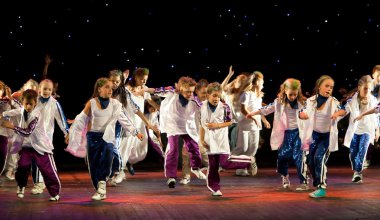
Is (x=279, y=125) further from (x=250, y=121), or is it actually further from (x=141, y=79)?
(x=250, y=121)

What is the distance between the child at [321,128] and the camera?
10.6 m

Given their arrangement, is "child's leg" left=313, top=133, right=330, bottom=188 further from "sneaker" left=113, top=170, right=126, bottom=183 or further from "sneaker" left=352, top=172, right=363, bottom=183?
"sneaker" left=113, top=170, right=126, bottom=183

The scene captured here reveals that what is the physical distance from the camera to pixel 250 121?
47.5 feet

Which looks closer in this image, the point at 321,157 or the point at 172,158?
the point at 321,157

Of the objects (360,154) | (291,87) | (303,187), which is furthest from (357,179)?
(291,87)

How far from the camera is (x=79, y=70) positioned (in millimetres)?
17812

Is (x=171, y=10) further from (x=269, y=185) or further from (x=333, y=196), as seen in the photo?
(x=333, y=196)

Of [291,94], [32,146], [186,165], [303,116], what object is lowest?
[186,165]

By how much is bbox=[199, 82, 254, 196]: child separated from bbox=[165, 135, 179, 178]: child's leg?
139 cm

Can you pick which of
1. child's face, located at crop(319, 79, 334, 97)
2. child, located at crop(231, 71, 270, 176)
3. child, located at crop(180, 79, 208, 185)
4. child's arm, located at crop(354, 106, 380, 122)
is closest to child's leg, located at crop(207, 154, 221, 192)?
child's face, located at crop(319, 79, 334, 97)

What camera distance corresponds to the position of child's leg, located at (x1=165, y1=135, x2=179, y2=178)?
1197 cm

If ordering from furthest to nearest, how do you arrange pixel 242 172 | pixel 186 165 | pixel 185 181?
pixel 242 172 → pixel 186 165 → pixel 185 181

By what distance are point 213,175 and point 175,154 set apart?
1.71m

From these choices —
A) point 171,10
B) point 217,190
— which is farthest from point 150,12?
point 217,190
